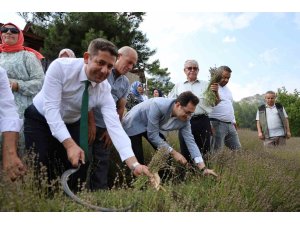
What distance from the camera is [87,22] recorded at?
1473 centimetres

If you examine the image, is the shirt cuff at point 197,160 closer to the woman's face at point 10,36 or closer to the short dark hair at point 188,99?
the short dark hair at point 188,99

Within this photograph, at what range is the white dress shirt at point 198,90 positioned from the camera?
4.95m

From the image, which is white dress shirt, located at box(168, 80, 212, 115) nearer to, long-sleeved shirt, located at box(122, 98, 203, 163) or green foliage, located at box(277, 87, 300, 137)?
long-sleeved shirt, located at box(122, 98, 203, 163)

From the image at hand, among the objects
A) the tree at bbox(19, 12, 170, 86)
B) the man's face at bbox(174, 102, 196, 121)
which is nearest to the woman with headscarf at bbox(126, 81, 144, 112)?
the man's face at bbox(174, 102, 196, 121)

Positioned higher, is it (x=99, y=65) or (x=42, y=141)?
(x=99, y=65)

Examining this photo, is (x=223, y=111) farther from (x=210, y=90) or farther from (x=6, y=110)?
(x=6, y=110)

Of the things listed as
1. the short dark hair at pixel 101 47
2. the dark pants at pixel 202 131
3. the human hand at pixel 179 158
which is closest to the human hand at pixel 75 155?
the short dark hair at pixel 101 47

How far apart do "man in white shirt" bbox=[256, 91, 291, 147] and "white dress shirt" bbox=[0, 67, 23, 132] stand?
194 inches

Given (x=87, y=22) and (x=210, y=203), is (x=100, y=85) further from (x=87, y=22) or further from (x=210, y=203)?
(x=87, y=22)

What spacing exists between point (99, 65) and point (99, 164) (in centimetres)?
122

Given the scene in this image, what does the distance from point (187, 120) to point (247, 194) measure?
3.80ft

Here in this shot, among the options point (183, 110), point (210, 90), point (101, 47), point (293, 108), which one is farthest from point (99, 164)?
point (293, 108)

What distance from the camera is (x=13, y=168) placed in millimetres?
2371

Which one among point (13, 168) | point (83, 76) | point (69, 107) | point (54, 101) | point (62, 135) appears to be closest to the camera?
point (13, 168)
